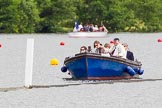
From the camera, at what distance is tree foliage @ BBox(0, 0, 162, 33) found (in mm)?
102125

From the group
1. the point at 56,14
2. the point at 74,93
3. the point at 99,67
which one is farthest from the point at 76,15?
the point at 74,93

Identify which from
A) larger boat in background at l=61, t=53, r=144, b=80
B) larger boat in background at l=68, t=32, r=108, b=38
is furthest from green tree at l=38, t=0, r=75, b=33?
larger boat in background at l=61, t=53, r=144, b=80

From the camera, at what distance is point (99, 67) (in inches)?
1255

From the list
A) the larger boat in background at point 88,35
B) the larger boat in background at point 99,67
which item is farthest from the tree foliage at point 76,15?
the larger boat in background at point 99,67

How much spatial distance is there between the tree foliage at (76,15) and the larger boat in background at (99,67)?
69.5 meters

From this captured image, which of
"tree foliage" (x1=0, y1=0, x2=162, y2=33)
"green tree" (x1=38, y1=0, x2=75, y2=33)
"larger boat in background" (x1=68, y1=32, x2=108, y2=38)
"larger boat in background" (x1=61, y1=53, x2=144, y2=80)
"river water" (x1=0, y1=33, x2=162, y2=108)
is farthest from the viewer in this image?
"green tree" (x1=38, y1=0, x2=75, y2=33)

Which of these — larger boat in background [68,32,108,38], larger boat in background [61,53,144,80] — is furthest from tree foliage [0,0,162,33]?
larger boat in background [61,53,144,80]

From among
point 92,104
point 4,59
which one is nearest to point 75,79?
point 92,104

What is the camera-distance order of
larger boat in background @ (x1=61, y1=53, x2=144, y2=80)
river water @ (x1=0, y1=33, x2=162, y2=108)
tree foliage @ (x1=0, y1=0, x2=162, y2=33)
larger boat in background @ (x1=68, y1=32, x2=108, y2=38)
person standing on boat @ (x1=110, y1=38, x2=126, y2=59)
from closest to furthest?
1. river water @ (x1=0, y1=33, x2=162, y2=108)
2. larger boat in background @ (x1=61, y1=53, x2=144, y2=80)
3. person standing on boat @ (x1=110, y1=38, x2=126, y2=59)
4. larger boat in background @ (x1=68, y1=32, x2=108, y2=38)
5. tree foliage @ (x1=0, y1=0, x2=162, y2=33)

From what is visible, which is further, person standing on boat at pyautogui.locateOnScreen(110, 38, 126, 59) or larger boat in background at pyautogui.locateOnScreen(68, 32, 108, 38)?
larger boat in background at pyautogui.locateOnScreen(68, 32, 108, 38)

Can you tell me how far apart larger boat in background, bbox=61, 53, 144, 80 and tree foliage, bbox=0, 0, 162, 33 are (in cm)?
6948

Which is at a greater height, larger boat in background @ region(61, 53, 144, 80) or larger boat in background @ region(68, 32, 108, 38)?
larger boat in background @ region(61, 53, 144, 80)

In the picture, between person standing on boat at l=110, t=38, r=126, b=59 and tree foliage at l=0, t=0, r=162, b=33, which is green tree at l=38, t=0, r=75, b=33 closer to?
tree foliage at l=0, t=0, r=162, b=33

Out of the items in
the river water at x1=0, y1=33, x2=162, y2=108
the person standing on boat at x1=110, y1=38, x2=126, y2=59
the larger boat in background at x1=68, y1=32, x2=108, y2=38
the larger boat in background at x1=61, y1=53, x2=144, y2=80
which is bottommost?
the larger boat in background at x1=68, y1=32, x2=108, y2=38
